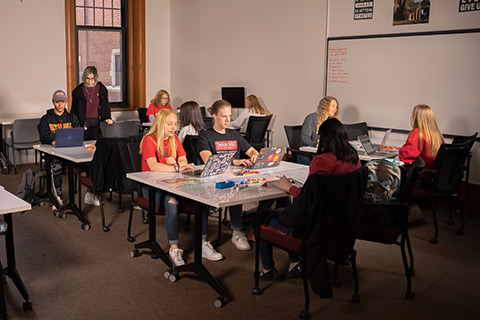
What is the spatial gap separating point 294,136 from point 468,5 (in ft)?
7.75

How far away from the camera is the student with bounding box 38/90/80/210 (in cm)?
555

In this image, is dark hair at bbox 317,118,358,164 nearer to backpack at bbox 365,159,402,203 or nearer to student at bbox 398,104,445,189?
backpack at bbox 365,159,402,203

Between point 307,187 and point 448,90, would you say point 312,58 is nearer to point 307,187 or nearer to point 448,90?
point 448,90

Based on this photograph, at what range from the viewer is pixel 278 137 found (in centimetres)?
830

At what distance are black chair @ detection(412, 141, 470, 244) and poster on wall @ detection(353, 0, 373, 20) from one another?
2575 mm

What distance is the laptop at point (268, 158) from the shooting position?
4.29m

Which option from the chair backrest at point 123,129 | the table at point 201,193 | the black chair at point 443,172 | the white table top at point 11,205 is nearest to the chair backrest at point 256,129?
the chair backrest at point 123,129

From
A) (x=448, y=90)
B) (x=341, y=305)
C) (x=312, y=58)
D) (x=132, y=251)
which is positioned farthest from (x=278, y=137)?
(x=341, y=305)

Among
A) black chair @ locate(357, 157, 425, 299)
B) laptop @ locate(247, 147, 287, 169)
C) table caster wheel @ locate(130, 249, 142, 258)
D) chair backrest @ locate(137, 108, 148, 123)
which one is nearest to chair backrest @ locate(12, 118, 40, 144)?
chair backrest @ locate(137, 108, 148, 123)

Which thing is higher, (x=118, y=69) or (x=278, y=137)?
(x=118, y=69)

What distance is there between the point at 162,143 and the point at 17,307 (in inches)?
62.4

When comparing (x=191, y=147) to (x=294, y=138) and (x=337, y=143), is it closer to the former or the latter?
(x=294, y=138)

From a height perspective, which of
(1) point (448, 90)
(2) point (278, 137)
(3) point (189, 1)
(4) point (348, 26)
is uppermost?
(3) point (189, 1)

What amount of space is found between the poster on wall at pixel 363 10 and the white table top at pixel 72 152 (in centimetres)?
385
